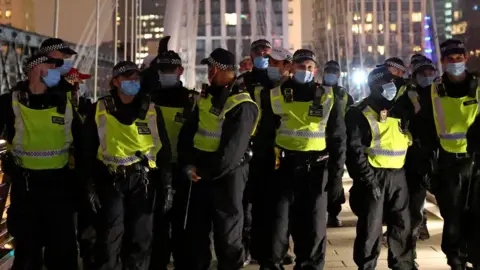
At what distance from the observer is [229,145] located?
4.93m

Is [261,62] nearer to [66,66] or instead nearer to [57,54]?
[66,66]

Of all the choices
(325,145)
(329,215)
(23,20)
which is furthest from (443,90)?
(23,20)

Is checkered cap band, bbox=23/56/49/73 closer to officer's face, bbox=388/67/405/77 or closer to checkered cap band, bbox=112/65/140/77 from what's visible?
checkered cap band, bbox=112/65/140/77

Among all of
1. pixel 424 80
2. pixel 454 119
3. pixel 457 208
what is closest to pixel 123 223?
pixel 457 208

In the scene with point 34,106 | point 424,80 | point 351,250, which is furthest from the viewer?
point 424,80

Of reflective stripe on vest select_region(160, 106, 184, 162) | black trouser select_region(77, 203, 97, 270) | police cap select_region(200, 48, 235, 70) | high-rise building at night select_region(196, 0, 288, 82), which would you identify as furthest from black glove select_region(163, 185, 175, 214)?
high-rise building at night select_region(196, 0, 288, 82)

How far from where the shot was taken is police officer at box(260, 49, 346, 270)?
527cm

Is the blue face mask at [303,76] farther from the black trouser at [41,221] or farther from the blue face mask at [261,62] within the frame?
the black trouser at [41,221]

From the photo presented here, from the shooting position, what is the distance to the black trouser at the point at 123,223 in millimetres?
4773

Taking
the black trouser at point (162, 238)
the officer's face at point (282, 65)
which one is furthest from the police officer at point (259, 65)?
the black trouser at point (162, 238)

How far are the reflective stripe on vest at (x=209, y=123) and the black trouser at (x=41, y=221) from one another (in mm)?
1178

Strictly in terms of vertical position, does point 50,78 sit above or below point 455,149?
above

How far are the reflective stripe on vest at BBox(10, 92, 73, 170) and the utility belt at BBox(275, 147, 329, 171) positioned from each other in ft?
6.06

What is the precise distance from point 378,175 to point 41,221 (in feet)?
9.34
